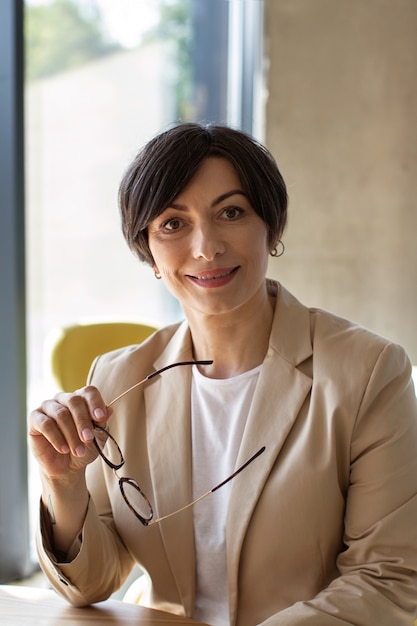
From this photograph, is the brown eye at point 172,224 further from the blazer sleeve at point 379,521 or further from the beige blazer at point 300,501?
the blazer sleeve at point 379,521

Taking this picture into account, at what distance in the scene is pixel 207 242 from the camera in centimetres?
157

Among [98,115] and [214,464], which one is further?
[98,115]

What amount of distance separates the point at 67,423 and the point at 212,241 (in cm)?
48

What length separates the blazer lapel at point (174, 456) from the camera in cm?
158

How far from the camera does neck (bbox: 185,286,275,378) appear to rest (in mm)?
1697

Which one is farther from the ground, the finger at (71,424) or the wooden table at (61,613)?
the finger at (71,424)

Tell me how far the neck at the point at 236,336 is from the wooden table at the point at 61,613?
57cm

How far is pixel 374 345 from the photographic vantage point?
5.13 ft

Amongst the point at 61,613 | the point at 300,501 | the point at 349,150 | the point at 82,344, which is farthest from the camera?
the point at 349,150

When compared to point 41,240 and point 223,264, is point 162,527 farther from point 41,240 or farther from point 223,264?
point 41,240

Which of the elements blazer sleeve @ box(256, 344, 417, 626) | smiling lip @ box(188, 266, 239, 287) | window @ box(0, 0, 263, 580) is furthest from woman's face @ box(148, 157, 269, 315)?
window @ box(0, 0, 263, 580)

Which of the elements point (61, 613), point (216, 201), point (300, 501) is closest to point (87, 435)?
point (61, 613)

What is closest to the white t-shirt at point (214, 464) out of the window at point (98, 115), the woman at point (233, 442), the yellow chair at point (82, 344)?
the woman at point (233, 442)

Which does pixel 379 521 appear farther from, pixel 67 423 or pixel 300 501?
pixel 67 423
